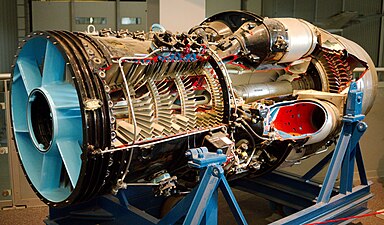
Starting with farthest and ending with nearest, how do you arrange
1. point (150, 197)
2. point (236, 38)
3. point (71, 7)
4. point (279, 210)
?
point (71, 7) → point (279, 210) → point (150, 197) → point (236, 38)

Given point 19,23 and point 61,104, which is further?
point 19,23

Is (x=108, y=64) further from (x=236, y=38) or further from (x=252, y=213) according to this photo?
(x=252, y=213)

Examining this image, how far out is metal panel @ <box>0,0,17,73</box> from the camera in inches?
224

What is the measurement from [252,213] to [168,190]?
1576mm

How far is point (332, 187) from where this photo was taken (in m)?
2.68

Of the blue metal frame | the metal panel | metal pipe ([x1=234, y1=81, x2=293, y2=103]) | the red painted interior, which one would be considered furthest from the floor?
the metal panel

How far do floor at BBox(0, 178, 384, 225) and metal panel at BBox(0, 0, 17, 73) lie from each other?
296 cm

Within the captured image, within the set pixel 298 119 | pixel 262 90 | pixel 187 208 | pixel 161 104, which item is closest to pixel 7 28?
pixel 262 90

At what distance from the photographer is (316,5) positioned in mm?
7656

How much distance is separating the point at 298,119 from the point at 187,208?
113cm

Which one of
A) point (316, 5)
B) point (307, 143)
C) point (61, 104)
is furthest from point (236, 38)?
point (316, 5)

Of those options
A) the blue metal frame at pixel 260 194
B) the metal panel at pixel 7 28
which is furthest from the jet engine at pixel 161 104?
the metal panel at pixel 7 28

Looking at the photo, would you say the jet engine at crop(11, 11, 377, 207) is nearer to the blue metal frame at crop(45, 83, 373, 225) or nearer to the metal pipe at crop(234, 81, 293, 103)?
the metal pipe at crop(234, 81, 293, 103)

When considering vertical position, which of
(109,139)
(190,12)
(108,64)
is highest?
(190,12)
